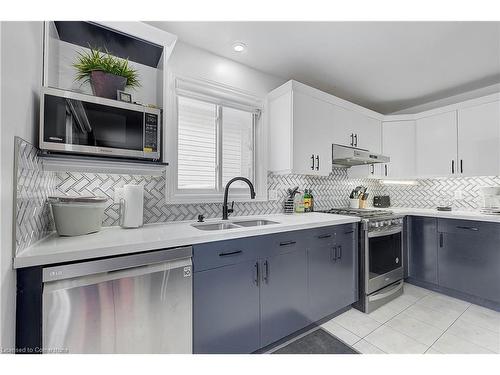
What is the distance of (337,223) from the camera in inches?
82.0

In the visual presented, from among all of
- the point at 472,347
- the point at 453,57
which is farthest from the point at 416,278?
the point at 453,57

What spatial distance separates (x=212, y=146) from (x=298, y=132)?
0.90 metres

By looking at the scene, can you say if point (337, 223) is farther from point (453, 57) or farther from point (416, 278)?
point (453, 57)

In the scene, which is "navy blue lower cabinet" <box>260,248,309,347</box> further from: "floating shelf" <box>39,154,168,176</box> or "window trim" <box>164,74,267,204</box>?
"floating shelf" <box>39,154,168,176</box>

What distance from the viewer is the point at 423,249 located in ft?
9.07

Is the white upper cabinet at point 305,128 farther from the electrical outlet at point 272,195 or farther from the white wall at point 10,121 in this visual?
the white wall at point 10,121

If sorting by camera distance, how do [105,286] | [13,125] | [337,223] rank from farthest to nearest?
[337,223], [105,286], [13,125]

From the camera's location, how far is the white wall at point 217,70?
6.57 feet

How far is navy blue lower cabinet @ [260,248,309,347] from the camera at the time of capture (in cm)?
161

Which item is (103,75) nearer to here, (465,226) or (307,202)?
(307,202)

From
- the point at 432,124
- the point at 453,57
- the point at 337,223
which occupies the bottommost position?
the point at 337,223

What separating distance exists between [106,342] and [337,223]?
186 cm

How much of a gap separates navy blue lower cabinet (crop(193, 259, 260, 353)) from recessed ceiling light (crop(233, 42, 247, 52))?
1.88 meters

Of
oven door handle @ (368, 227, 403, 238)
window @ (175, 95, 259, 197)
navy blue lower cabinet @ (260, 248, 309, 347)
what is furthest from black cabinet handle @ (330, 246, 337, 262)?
window @ (175, 95, 259, 197)
